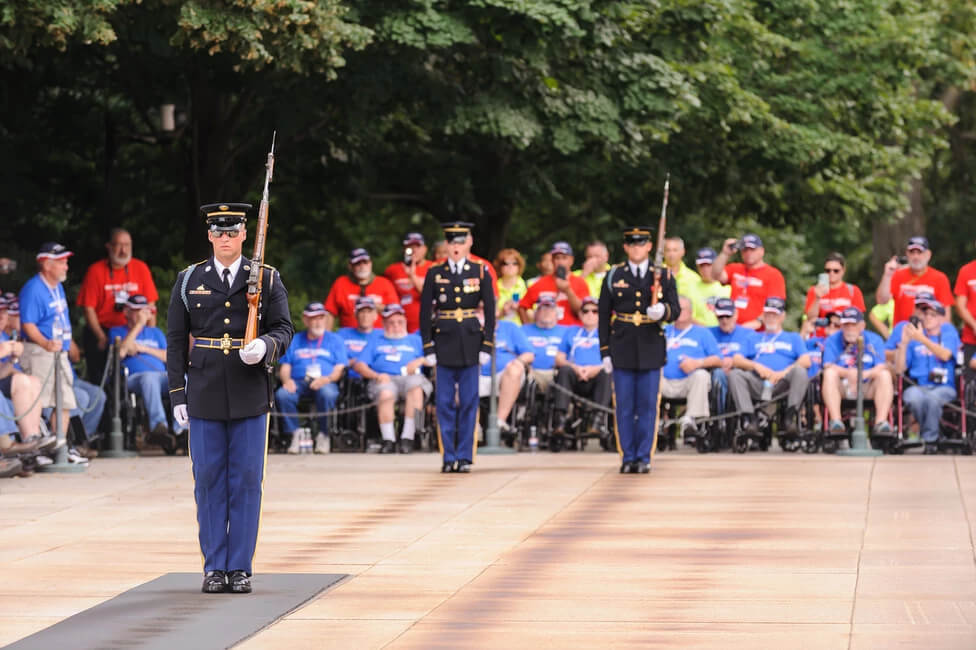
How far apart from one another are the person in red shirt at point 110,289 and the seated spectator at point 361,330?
6.57ft

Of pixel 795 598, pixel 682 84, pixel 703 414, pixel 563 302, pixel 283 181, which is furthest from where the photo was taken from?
pixel 283 181

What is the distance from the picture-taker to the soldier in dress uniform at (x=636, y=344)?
1590cm

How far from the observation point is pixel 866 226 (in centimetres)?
4000

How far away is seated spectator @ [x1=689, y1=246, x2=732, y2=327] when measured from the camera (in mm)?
19234

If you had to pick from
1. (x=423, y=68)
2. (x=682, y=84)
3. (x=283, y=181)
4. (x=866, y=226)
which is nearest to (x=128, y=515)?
(x=423, y=68)

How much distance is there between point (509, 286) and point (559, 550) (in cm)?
886

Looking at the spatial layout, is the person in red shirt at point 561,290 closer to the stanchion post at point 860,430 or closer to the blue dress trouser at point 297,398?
the blue dress trouser at point 297,398

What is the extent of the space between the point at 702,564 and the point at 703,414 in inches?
301

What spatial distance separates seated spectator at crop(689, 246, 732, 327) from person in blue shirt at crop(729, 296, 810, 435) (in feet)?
2.25

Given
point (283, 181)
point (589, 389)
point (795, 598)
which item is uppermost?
point (283, 181)

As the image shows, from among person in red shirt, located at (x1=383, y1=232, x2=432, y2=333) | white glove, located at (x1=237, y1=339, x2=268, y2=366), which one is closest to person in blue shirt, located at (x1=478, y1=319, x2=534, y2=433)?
person in red shirt, located at (x1=383, y1=232, x2=432, y2=333)

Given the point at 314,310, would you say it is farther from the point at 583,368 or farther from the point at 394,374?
the point at 583,368

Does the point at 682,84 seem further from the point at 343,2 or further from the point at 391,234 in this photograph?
the point at 391,234

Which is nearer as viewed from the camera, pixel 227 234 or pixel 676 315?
pixel 227 234
